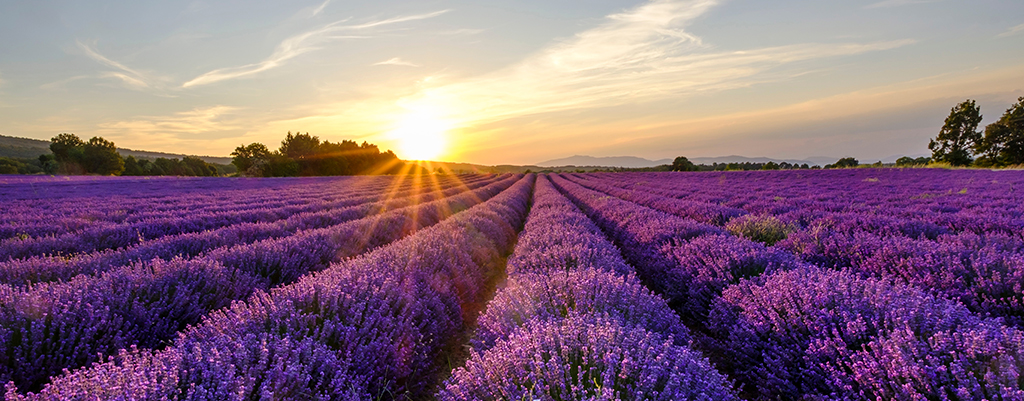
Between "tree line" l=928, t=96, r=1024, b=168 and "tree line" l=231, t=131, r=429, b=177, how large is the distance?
6801 centimetres

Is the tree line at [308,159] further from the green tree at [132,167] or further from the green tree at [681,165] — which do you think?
the green tree at [681,165]

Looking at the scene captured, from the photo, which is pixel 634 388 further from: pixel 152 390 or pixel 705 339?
pixel 152 390

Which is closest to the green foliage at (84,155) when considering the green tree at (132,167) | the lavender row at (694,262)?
the green tree at (132,167)

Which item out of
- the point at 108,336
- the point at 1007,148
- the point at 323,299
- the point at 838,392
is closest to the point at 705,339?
the point at 838,392

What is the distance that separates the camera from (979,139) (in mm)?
35094

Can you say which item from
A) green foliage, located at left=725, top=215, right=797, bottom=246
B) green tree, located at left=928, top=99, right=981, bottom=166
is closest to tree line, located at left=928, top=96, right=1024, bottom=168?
green tree, located at left=928, top=99, right=981, bottom=166

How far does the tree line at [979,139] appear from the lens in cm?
3114

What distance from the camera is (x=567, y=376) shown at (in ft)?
4.80

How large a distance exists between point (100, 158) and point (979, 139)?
3472 inches

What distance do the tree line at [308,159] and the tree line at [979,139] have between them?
2677 inches

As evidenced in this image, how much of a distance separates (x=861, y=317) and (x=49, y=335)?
14.2 ft

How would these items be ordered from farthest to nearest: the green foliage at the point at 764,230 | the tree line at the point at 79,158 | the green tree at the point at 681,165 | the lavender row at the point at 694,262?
the green tree at the point at 681,165 < the tree line at the point at 79,158 < the green foliage at the point at 764,230 < the lavender row at the point at 694,262

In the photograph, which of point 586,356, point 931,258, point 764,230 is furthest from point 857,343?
point 764,230

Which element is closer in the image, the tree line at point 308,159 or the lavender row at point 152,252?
the lavender row at point 152,252
